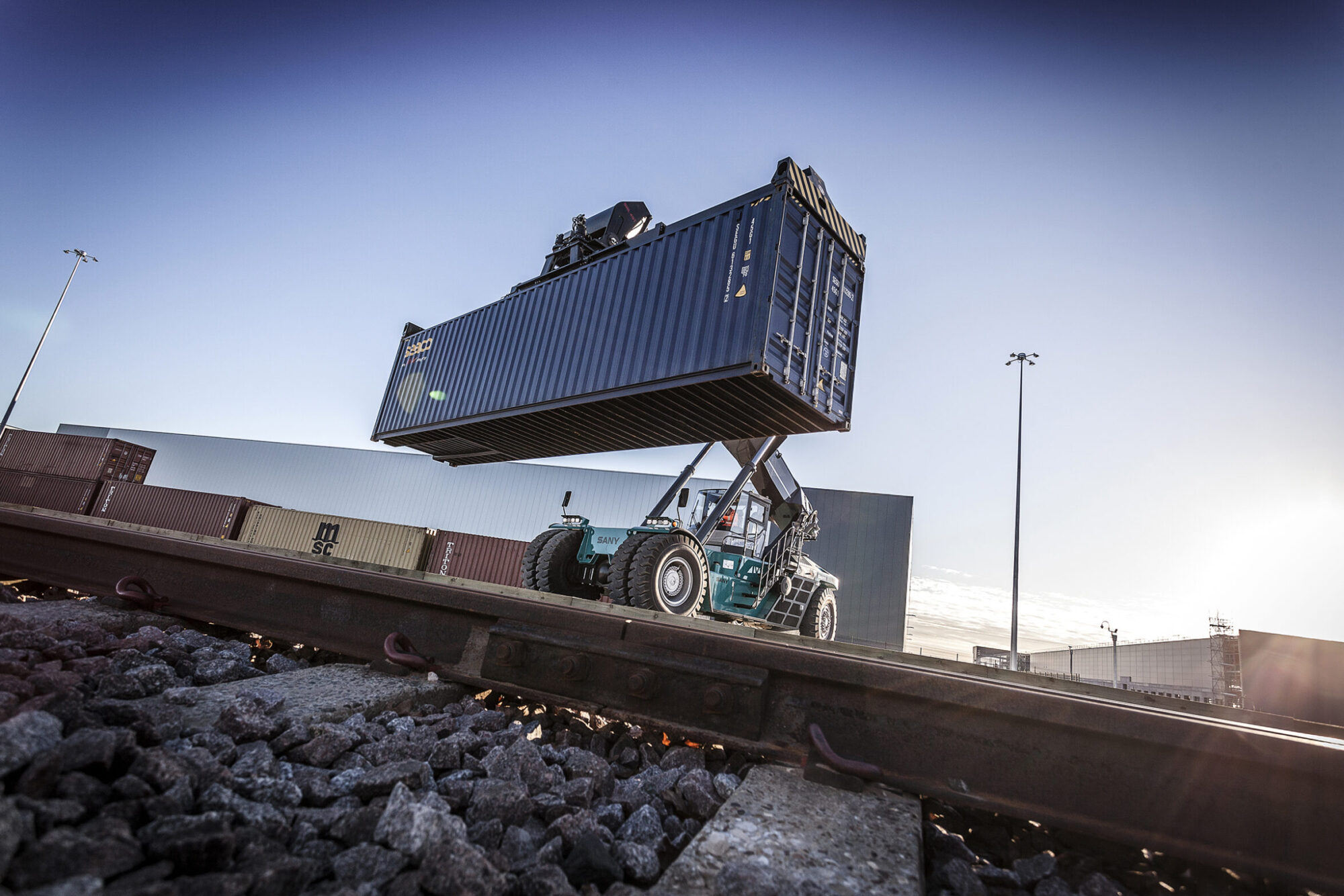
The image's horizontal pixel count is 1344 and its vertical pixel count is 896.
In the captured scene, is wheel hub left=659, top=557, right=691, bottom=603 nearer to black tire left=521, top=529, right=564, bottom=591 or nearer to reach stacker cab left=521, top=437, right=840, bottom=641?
reach stacker cab left=521, top=437, right=840, bottom=641

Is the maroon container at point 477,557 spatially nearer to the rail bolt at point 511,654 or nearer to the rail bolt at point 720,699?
the rail bolt at point 511,654

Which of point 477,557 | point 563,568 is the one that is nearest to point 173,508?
point 477,557

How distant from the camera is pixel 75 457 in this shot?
2062 cm

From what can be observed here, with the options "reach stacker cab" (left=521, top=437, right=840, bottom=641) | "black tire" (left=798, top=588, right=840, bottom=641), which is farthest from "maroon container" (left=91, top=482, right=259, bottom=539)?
"black tire" (left=798, top=588, right=840, bottom=641)

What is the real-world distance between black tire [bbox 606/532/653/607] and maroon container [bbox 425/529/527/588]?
871cm

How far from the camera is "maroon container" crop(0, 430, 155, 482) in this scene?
20.2 metres

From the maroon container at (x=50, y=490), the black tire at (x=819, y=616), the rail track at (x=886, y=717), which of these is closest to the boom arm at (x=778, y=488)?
the black tire at (x=819, y=616)

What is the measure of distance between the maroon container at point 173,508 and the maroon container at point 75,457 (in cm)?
94

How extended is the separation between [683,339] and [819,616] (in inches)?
193

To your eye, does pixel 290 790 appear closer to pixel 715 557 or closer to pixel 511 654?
pixel 511 654

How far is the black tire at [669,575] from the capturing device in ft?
20.9

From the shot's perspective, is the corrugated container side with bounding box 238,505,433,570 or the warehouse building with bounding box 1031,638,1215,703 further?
the warehouse building with bounding box 1031,638,1215,703

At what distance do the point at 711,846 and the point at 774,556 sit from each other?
7289 mm

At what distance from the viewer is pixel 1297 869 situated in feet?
5.08
